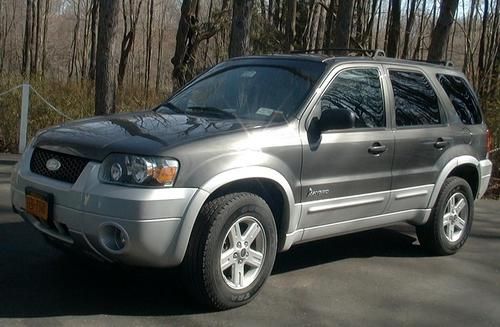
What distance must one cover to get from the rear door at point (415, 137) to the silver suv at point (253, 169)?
14 mm

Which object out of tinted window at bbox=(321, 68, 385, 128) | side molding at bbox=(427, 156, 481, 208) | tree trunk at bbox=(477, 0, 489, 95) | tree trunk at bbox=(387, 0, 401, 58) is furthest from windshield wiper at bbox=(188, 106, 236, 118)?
tree trunk at bbox=(387, 0, 401, 58)

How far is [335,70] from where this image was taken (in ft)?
16.9

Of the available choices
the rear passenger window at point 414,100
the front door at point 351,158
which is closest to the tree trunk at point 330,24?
the rear passenger window at point 414,100

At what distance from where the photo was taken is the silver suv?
3.99 metres

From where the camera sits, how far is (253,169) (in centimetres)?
435

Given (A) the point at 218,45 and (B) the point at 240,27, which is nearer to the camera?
(B) the point at 240,27

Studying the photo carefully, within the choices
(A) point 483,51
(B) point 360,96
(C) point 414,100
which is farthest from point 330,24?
(B) point 360,96

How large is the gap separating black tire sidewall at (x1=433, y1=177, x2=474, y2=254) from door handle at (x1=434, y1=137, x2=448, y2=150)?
16.0 inches

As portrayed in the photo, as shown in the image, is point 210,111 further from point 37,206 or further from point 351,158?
point 37,206

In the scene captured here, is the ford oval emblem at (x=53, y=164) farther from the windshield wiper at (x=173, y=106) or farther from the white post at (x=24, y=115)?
the white post at (x=24, y=115)

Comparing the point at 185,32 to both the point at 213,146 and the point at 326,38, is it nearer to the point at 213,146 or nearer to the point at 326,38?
the point at 326,38

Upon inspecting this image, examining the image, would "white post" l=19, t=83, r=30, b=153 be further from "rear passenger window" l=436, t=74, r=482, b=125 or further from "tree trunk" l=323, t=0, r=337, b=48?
"tree trunk" l=323, t=0, r=337, b=48

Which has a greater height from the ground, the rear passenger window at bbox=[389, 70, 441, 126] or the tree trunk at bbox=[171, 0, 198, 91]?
the tree trunk at bbox=[171, 0, 198, 91]

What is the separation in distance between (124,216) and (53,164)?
Answer: 2.67ft
